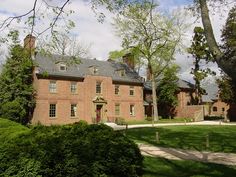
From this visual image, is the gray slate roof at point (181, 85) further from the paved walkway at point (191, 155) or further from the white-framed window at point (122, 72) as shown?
the paved walkway at point (191, 155)

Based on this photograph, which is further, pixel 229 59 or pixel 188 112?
pixel 188 112

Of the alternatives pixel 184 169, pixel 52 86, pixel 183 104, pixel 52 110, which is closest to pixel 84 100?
pixel 52 110

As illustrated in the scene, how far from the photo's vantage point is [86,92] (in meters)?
46.4

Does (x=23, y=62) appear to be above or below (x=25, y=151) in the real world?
above

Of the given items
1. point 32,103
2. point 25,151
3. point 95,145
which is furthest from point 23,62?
point 32,103

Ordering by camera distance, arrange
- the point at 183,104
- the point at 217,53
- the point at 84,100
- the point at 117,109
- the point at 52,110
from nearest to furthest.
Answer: the point at 217,53
the point at 52,110
the point at 84,100
the point at 117,109
the point at 183,104

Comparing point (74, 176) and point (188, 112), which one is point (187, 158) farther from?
point (188, 112)

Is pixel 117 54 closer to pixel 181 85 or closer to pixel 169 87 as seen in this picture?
pixel 169 87

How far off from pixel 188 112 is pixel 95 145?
45954 mm

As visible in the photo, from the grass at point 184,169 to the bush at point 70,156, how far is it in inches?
67.4

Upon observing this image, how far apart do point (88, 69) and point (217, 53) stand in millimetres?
41376

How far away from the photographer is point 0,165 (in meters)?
9.31

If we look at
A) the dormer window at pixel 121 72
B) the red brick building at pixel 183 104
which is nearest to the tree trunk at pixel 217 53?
the dormer window at pixel 121 72

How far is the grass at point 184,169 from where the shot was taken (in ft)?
38.5
